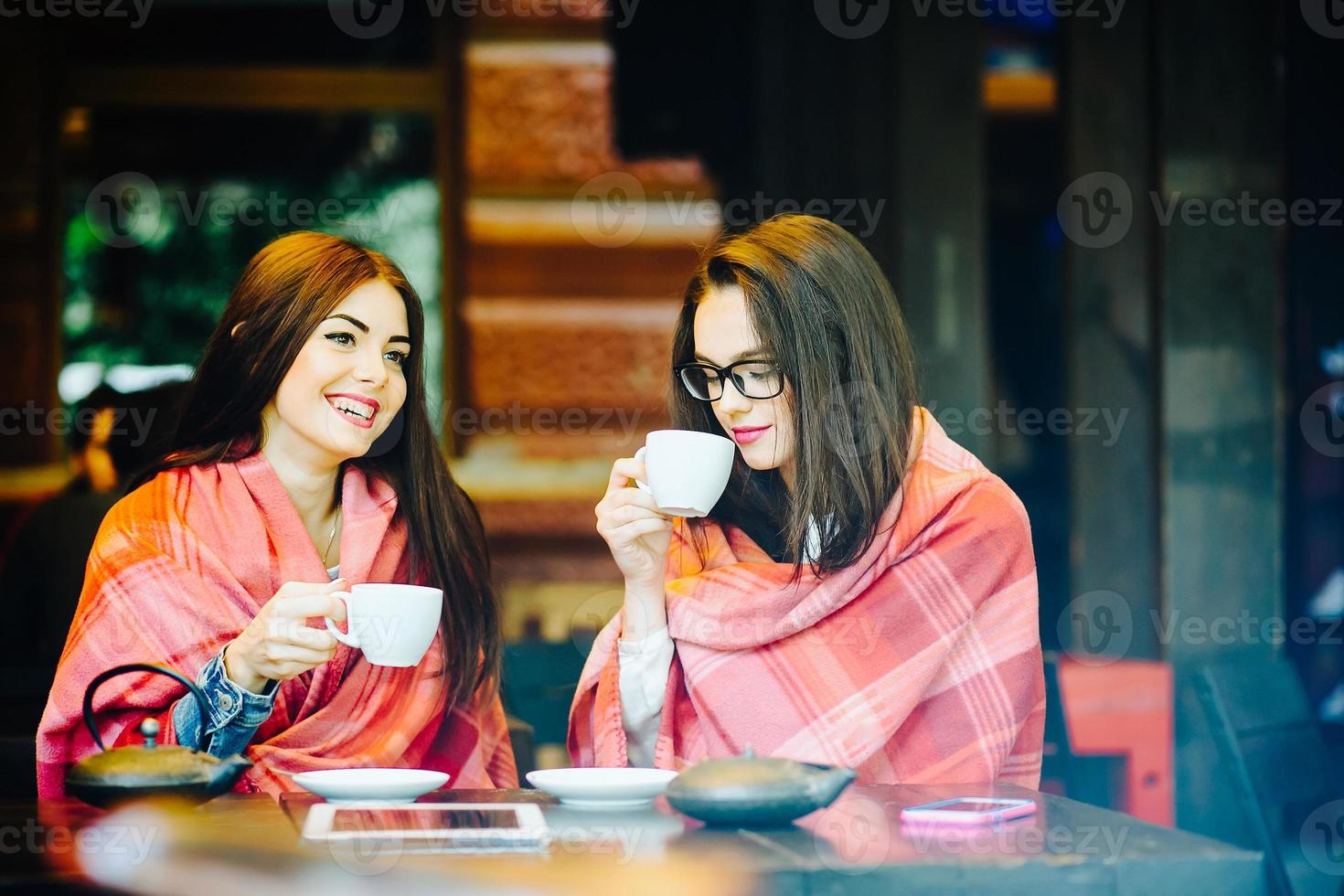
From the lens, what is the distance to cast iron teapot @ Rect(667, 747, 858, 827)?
1.55 m

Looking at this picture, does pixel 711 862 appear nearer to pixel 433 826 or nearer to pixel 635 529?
pixel 433 826

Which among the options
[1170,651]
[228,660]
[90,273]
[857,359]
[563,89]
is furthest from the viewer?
[90,273]

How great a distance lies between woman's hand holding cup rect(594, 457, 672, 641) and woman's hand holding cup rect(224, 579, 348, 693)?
0.42 metres

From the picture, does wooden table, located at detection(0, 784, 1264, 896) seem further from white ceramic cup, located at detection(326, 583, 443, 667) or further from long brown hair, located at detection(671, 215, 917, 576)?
long brown hair, located at detection(671, 215, 917, 576)

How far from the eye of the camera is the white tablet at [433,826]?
1.46 metres

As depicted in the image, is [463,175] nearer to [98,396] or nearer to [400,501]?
[98,396]

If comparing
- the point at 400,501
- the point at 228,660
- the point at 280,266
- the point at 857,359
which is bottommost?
the point at 228,660

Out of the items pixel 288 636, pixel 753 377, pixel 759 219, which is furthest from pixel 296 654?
pixel 759 219

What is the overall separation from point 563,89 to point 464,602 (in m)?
2.79

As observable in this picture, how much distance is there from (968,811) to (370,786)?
0.68 meters

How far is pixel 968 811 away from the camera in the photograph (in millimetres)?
1639

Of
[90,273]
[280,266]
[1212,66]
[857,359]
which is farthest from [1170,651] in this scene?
[90,273]

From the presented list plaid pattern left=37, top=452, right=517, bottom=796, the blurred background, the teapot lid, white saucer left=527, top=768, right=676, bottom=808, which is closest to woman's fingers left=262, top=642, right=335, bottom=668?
plaid pattern left=37, top=452, right=517, bottom=796

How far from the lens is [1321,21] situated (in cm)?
386
